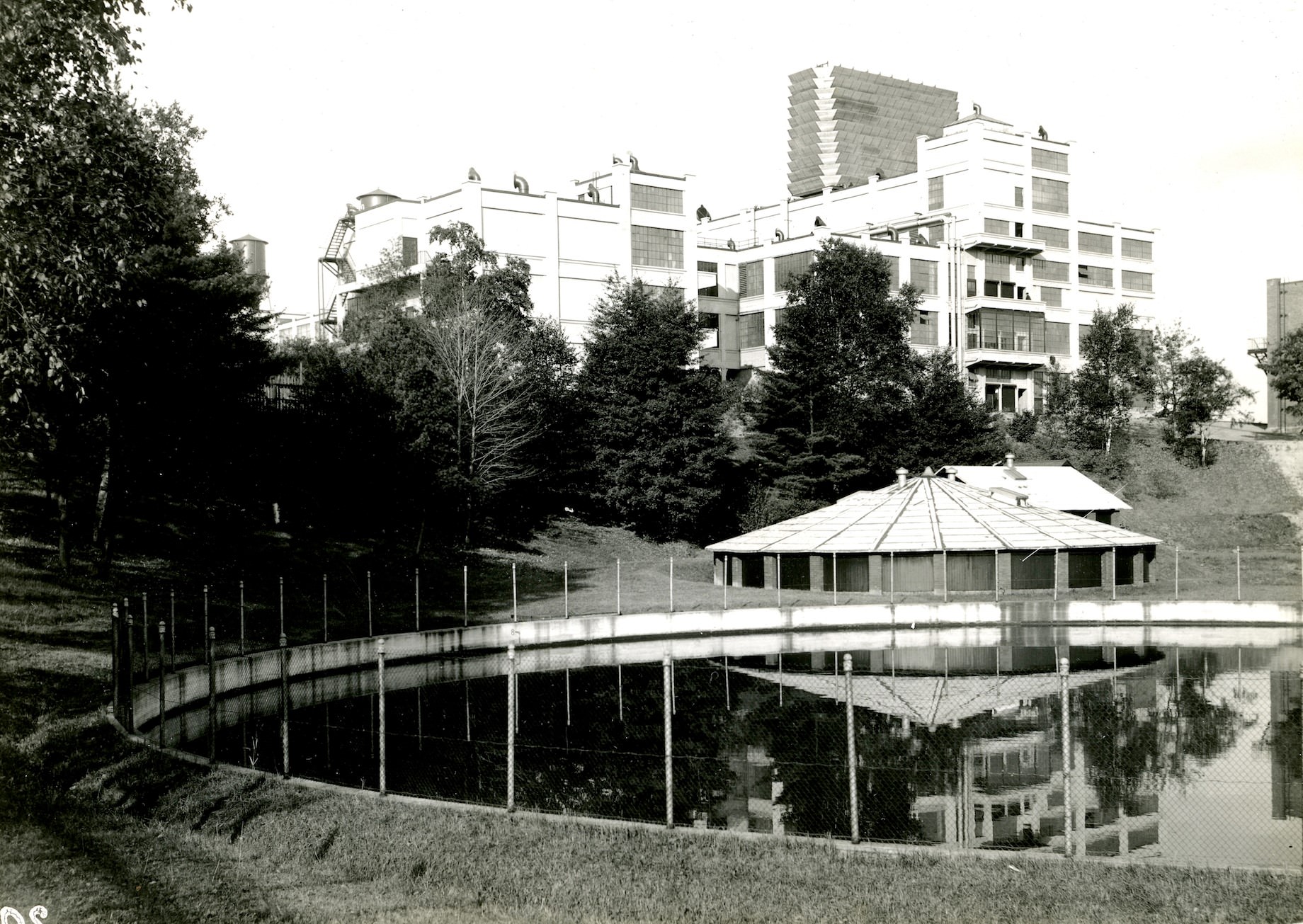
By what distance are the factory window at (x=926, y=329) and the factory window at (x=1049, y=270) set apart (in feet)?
35.5

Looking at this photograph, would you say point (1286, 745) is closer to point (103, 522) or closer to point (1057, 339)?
point (103, 522)

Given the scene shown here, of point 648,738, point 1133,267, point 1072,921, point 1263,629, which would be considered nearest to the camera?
point 1072,921

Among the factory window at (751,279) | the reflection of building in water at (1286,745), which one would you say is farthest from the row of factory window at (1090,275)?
the reflection of building in water at (1286,745)

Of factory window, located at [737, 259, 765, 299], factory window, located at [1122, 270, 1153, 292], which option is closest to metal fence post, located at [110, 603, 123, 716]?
factory window, located at [737, 259, 765, 299]

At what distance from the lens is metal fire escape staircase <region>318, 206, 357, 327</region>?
7775 centimetres

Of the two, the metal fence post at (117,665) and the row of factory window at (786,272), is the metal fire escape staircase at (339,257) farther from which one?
the metal fence post at (117,665)

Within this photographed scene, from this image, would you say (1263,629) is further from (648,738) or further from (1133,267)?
(1133,267)

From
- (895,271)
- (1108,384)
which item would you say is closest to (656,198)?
(895,271)

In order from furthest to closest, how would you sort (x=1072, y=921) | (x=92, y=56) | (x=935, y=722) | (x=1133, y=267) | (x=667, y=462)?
A: (x=1133, y=267) < (x=667, y=462) < (x=935, y=722) < (x=92, y=56) < (x=1072, y=921)

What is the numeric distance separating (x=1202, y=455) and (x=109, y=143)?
2683 inches

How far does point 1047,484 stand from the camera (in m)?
56.1

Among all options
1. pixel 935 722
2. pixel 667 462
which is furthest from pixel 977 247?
pixel 935 722

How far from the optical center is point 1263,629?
3778 cm

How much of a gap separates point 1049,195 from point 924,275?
46.4ft
